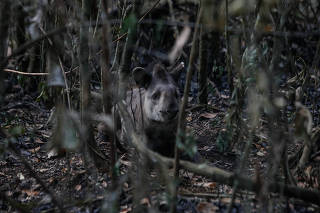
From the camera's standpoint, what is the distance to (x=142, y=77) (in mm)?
5484

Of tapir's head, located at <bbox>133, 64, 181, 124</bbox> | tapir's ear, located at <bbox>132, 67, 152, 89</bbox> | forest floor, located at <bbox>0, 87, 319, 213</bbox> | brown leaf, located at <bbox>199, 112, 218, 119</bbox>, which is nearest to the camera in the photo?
forest floor, located at <bbox>0, 87, 319, 213</bbox>

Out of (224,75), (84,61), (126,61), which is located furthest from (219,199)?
(224,75)

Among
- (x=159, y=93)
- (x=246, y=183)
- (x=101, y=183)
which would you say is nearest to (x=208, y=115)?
(x=159, y=93)

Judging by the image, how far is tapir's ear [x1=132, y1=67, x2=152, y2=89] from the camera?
526 cm

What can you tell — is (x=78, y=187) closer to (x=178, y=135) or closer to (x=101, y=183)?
(x=101, y=183)

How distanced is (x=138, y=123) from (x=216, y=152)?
3.98 feet

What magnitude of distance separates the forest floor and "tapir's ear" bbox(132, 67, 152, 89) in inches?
32.7

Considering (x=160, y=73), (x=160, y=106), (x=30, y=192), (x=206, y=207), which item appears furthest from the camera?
(x=160, y=73)

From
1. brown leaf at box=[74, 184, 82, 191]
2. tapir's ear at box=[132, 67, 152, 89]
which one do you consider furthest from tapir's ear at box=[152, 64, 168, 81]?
brown leaf at box=[74, 184, 82, 191]

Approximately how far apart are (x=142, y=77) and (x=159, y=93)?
0.41 m

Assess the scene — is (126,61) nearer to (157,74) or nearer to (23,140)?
(157,74)

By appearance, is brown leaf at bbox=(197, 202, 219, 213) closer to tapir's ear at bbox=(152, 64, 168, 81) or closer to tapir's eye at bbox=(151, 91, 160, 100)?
tapir's eye at bbox=(151, 91, 160, 100)

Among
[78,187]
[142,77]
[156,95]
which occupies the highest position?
[142,77]

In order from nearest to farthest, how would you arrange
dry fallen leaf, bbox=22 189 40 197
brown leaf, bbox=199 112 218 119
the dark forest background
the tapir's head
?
the dark forest background < dry fallen leaf, bbox=22 189 40 197 < the tapir's head < brown leaf, bbox=199 112 218 119
